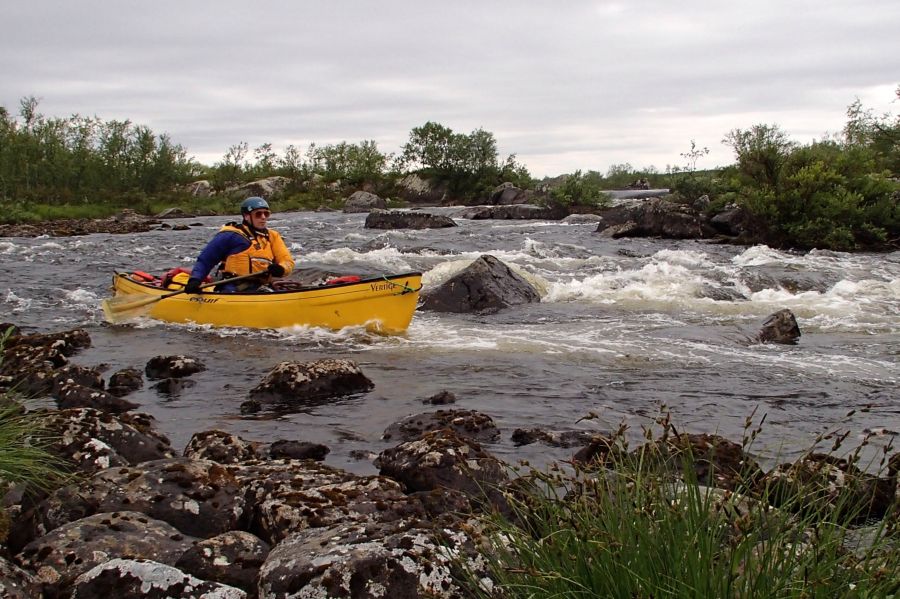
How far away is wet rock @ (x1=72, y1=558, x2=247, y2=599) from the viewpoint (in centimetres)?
264

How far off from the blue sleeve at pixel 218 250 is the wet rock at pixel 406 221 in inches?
645

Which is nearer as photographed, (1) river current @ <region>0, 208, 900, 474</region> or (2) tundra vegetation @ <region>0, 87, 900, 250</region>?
(1) river current @ <region>0, 208, 900, 474</region>

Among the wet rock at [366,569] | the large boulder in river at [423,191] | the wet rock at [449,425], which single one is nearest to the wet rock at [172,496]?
the wet rock at [366,569]

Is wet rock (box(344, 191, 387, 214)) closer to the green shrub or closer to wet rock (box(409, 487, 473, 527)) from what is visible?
the green shrub

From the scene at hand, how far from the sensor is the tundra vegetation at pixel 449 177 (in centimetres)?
1842

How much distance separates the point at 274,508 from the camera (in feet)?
11.8

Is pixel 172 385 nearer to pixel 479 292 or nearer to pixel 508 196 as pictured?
pixel 479 292

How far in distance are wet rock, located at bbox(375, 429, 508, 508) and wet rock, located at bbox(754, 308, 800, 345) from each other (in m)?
5.77

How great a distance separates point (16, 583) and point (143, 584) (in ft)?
1.57

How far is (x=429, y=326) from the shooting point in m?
10.3

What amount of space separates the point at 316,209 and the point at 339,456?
1720 inches

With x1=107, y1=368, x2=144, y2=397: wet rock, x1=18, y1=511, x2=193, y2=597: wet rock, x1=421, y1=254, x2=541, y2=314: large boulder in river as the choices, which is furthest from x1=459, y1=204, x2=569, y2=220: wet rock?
x1=18, y1=511, x2=193, y2=597: wet rock

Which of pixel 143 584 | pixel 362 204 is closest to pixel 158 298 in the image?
pixel 143 584

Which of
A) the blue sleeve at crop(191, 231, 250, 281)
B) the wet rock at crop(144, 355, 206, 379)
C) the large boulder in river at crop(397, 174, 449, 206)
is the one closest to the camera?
the wet rock at crop(144, 355, 206, 379)
